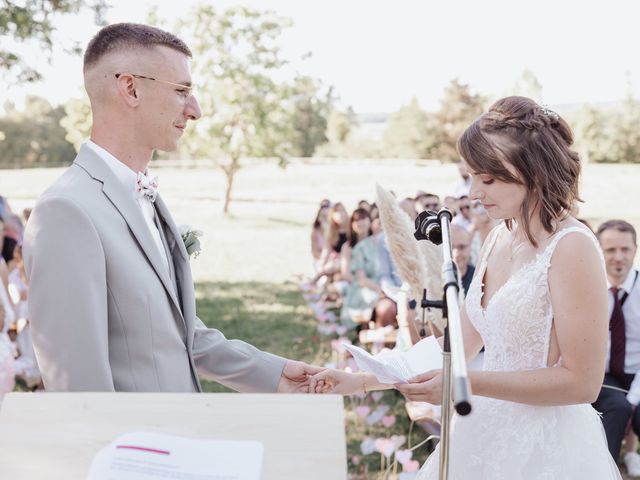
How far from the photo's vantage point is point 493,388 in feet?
8.30

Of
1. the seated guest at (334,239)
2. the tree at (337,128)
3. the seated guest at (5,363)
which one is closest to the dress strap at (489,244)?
the seated guest at (5,363)

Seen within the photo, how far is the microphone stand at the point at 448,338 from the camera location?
1.31 metres

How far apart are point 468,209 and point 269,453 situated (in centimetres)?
936

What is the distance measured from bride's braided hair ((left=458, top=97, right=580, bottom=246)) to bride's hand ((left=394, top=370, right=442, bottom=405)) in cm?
64

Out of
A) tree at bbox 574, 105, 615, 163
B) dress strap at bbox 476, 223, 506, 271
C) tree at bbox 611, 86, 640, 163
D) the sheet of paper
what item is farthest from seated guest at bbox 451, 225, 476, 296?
tree at bbox 611, 86, 640, 163

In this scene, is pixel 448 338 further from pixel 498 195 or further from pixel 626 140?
pixel 626 140

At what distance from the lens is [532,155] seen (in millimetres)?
2584

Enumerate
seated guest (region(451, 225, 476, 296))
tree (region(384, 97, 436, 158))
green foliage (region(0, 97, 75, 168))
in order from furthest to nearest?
tree (region(384, 97, 436, 158)), green foliage (region(0, 97, 75, 168)), seated guest (region(451, 225, 476, 296))

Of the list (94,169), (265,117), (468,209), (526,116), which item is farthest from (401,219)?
(265,117)

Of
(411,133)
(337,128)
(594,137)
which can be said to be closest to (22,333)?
(594,137)

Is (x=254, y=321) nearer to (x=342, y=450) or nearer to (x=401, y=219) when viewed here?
(x=401, y=219)

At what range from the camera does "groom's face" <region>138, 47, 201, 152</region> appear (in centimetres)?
260

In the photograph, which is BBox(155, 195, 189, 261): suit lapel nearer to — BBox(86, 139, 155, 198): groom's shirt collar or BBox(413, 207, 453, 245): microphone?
BBox(86, 139, 155, 198): groom's shirt collar

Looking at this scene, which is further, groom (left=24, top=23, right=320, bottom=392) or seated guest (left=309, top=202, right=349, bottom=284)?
seated guest (left=309, top=202, right=349, bottom=284)
